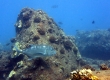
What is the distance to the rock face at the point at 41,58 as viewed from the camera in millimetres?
Answer: 9383

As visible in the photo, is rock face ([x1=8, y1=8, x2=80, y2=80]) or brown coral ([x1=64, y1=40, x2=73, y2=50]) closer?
rock face ([x1=8, y1=8, x2=80, y2=80])

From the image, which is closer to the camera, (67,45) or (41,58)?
(41,58)

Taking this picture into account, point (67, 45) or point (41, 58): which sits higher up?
point (67, 45)

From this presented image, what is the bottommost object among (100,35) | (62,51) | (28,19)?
(62,51)

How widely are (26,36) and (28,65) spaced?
3328 millimetres

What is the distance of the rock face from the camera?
938 centimetres

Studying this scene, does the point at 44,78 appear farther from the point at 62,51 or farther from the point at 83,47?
the point at 83,47

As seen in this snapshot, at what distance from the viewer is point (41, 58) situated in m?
9.77

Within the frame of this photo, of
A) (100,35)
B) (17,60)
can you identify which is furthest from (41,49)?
(100,35)

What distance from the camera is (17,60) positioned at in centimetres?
1124

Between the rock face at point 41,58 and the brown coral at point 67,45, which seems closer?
the rock face at point 41,58

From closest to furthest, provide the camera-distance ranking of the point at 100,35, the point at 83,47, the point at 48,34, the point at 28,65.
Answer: the point at 28,65 < the point at 48,34 < the point at 83,47 < the point at 100,35

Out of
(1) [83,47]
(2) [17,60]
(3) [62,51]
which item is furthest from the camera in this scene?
(1) [83,47]

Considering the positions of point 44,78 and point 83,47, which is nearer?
point 44,78
